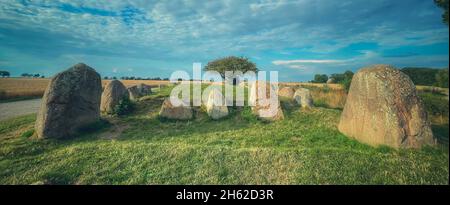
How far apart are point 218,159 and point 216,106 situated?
658cm

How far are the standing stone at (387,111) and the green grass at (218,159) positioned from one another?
42 centimetres

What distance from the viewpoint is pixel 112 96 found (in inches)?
663

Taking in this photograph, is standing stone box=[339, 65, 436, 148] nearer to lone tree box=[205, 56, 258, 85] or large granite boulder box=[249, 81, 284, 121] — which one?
large granite boulder box=[249, 81, 284, 121]

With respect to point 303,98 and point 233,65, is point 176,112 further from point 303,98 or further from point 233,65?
point 233,65

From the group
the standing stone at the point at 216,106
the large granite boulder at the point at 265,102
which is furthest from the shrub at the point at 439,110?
the standing stone at the point at 216,106

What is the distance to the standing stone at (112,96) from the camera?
54.1ft

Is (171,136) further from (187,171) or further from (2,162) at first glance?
(2,162)

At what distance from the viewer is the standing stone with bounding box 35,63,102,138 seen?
11.2 m

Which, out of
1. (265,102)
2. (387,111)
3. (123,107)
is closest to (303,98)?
(265,102)

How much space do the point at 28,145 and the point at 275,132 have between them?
1021 centimetres
